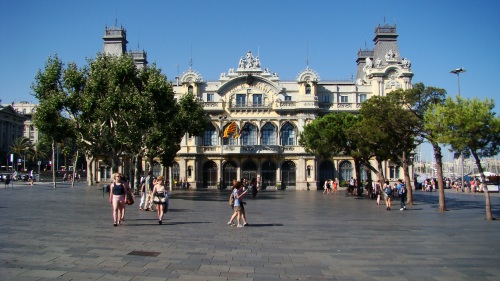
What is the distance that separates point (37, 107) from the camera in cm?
3575

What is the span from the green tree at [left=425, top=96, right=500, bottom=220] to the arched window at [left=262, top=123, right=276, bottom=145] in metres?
47.1

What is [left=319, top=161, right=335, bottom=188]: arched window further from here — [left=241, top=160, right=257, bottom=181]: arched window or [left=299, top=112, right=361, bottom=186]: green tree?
[left=299, top=112, right=361, bottom=186]: green tree

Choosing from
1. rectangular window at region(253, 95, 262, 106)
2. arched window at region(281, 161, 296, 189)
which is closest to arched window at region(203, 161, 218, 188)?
arched window at region(281, 161, 296, 189)

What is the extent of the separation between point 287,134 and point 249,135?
6078 millimetres

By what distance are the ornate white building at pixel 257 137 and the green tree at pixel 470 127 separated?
149 feet

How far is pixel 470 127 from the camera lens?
22219 millimetres

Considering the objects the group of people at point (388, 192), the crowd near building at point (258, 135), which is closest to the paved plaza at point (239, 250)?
the group of people at point (388, 192)

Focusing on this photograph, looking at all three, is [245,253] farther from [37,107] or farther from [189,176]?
[189,176]

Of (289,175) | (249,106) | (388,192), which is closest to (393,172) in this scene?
(289,175)

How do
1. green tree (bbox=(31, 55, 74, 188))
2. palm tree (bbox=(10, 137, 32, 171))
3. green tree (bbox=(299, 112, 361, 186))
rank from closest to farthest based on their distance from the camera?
green tree (bbox=(31, 55, 74, 188)), green tree (bbox=(299, 112, 361, 186)), palm tree (bbox=(10, 137, 32, 171))

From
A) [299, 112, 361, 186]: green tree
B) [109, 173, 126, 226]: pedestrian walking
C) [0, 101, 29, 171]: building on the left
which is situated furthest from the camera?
[0, 101, 29, 171]: building on the left

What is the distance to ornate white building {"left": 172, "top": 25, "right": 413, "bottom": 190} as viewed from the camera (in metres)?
69.5

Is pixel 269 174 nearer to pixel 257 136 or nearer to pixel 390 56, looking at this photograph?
pixel 257 136

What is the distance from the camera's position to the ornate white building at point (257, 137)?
69.5m
